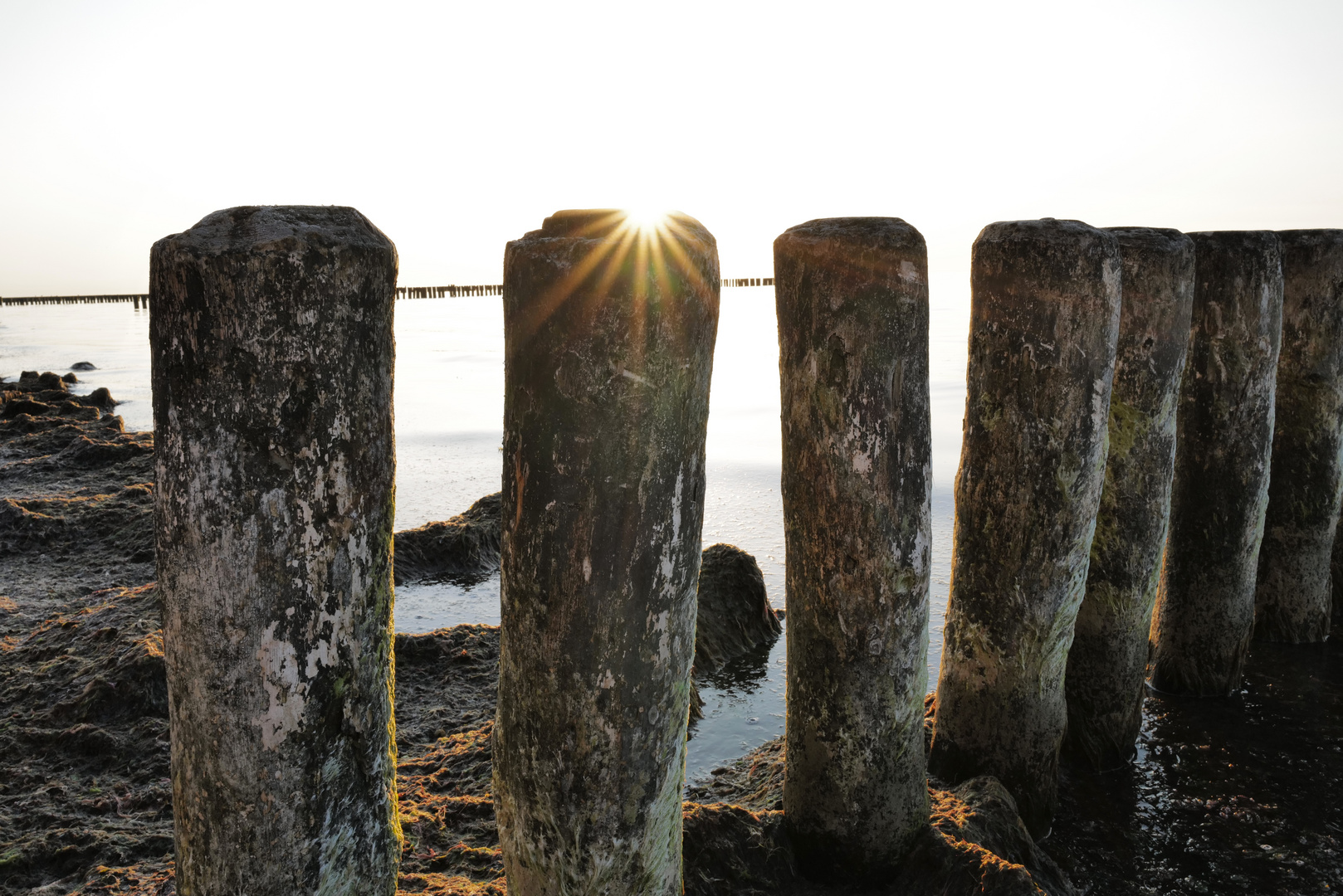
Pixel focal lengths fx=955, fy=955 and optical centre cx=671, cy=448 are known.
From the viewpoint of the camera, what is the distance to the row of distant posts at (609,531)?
89.3 inches

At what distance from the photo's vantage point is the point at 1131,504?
206 inches

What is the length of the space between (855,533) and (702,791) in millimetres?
1949

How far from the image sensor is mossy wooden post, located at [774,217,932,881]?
11.7 ft

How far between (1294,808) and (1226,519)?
1.86 m

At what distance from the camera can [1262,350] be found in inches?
235

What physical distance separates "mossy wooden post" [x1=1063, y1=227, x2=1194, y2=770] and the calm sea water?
1.17m

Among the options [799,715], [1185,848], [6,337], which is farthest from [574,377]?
[6,337]

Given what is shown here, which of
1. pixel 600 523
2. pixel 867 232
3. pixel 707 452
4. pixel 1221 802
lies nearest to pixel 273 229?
pixel 600 523

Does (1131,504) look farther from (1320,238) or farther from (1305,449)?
(1320,238)

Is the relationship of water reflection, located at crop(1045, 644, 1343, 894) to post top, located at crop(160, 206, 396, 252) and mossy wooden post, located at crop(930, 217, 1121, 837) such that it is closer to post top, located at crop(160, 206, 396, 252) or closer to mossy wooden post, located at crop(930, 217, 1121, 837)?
mossy wooden post, located at crop(930, 217, 1121, 837)

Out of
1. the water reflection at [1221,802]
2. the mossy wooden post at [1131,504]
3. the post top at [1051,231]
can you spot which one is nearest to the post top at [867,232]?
the post top at [1051,231]

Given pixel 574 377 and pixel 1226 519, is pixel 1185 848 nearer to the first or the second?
pixel 1226 519

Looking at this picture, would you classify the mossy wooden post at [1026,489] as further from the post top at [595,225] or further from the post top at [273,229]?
the post top at [273,229]

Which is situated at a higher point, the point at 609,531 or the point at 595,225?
the point at 595,225
